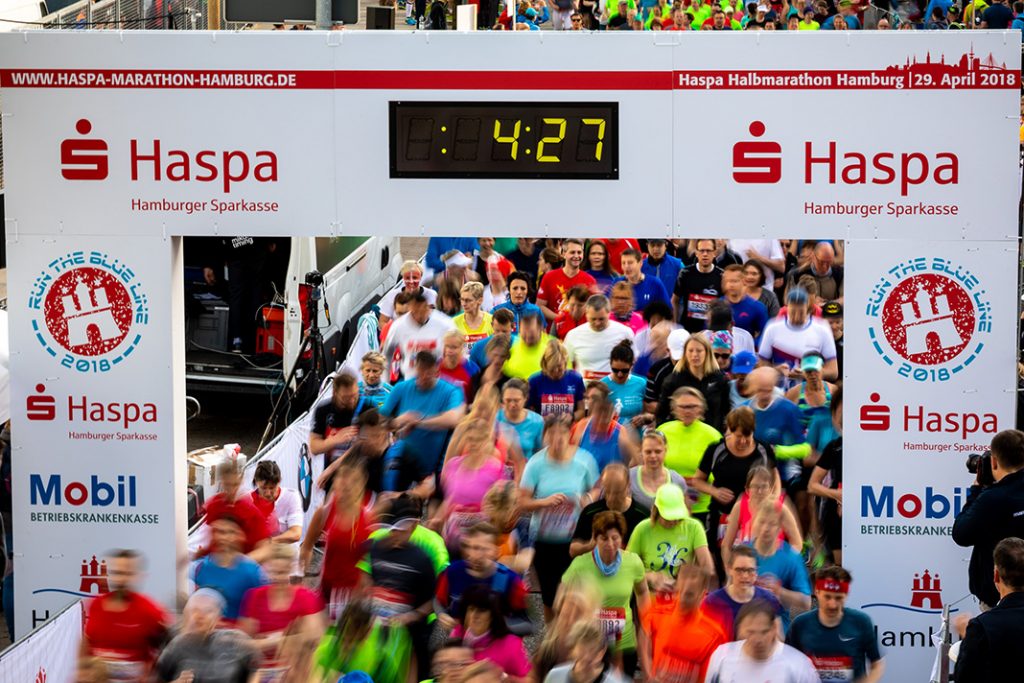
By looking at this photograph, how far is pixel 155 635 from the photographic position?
838 cm

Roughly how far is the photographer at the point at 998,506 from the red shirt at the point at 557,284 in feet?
19.7

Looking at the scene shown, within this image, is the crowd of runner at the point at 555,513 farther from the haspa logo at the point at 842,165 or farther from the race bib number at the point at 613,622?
the haspa logo at the point at 842,165

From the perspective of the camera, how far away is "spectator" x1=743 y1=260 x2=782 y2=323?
1320 centimetres

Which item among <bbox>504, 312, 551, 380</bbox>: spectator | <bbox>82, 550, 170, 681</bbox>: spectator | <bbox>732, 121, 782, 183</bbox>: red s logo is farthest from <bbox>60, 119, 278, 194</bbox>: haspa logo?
<bbox>504, 312, 551, 380</bbox>: spectator

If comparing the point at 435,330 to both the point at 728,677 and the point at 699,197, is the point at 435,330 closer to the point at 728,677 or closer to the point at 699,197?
the point at 699,197

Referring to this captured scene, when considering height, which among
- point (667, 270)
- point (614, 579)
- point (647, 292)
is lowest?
point (614, 579)

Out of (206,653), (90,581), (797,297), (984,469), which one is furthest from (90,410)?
(797,297)

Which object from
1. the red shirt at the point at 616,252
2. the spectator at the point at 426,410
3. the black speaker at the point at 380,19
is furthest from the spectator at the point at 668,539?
the red shirt at the point at 616,252

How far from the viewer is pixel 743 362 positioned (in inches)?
462

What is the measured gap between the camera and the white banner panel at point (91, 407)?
9391mm

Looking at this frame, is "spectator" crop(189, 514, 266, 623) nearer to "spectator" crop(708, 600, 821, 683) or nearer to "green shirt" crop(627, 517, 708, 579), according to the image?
"green shirt" crop(627, 517, 708, 579)

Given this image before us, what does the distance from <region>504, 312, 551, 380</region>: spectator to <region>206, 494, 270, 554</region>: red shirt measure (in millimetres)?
2913

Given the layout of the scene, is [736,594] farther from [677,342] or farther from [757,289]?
[757,289]

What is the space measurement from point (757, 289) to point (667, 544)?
448cm
